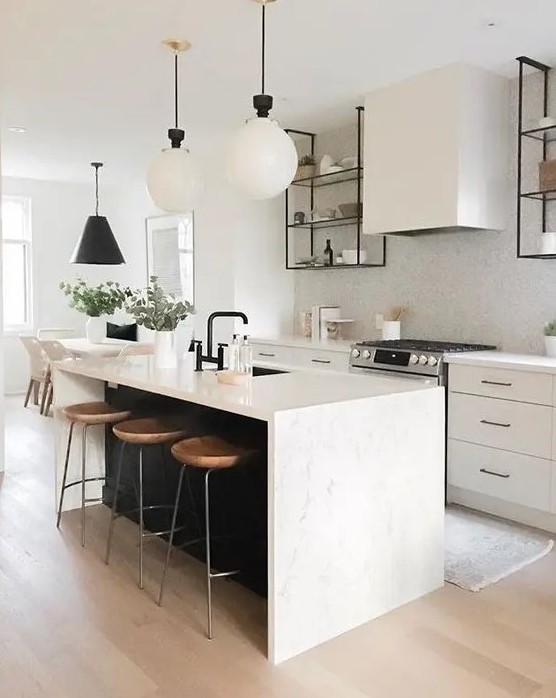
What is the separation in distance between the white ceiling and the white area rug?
2.56m

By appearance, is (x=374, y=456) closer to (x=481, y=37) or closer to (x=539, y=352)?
(x=539, y=352)

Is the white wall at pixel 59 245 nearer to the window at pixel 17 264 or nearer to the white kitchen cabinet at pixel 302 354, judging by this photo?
the window at pixel 17 264

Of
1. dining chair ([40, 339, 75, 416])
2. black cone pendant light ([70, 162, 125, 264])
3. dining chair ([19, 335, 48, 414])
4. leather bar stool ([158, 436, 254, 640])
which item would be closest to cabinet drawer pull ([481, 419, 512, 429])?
leather bar stool ([158, 436, 254, 640])

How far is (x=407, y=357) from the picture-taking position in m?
4.00

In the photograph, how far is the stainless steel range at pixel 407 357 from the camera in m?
3.84

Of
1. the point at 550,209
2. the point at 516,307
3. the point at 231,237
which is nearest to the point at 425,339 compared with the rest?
the point at 516,307

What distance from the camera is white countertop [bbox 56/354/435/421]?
7.77ft

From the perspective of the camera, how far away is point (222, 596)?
2.74 m

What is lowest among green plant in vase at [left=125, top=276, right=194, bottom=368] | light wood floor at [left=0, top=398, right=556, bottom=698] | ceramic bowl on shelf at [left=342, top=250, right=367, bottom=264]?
light wood floor at [left=0, top=398, right=556, bottom=698]

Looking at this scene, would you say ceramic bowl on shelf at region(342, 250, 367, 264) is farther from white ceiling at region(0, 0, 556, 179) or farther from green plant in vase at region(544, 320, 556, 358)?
green plant in vase at region(544, 320, 556, 358)

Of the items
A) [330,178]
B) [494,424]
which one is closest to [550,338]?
[494,424]

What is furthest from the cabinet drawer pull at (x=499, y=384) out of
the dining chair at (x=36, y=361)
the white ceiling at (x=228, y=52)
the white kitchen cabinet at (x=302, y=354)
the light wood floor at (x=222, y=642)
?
the dining chair at (x=36, y=361)

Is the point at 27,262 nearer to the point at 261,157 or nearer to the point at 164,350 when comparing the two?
the point at 164,350

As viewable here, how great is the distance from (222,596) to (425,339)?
2.60 m
